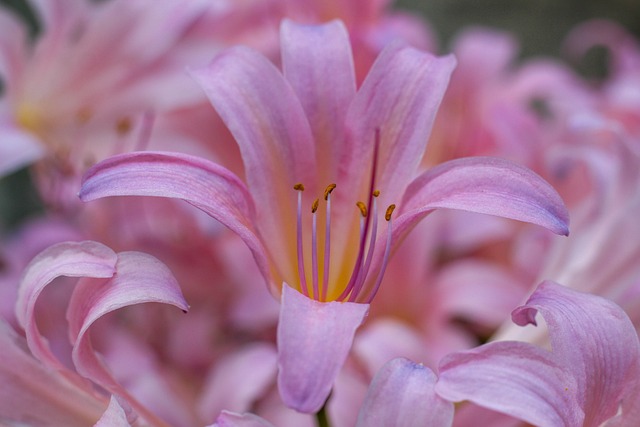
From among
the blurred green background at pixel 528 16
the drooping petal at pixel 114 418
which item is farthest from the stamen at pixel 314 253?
the blurred green background at pixel 528 16

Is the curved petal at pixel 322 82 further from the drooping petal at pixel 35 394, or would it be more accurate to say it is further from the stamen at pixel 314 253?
the drooping petal at pixel 35 394

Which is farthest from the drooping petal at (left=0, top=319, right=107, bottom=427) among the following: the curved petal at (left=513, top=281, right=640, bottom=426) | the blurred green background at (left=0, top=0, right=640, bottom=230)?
the blurred green background at (left=0, top=0, right=640, bottom=230)

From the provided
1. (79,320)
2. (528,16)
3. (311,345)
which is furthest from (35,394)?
(528,16)

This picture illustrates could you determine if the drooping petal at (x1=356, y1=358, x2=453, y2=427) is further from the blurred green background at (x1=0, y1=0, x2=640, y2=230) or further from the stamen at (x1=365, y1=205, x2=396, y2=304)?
the blurred green background at (x1=0, y1=0, x2=640, y2=230)

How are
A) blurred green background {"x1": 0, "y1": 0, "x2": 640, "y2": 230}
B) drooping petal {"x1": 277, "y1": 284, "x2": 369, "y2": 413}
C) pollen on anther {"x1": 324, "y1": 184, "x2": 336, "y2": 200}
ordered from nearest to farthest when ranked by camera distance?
drooping petal {"x1": 277, "y1": 284, "x2": 369, "y2": 413} < pollen on anther {"x1": 324, "y1": 184, "x2": 336, "y2": 200} < blurred green background {"x1": 0, "y1": 0, "x2": 640, "y2": 230}

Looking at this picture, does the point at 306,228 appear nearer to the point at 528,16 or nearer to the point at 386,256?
the point at 386,256

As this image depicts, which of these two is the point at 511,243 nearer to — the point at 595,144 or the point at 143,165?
the point at 595,144

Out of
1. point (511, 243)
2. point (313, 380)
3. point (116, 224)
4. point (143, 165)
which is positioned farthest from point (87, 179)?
point (511, 243)
